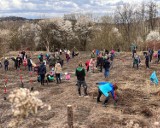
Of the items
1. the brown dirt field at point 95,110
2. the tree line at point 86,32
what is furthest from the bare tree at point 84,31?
the brown dirt field at point 95,110

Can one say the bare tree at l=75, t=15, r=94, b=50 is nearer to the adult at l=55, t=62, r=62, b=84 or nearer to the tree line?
the tree line

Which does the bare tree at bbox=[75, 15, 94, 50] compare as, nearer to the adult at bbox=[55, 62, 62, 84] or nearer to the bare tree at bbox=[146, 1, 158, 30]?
the bare tree at bbox=[146, 1, 158, 30]

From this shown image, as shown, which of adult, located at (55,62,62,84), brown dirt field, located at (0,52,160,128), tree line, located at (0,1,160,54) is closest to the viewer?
brown dirt field, located at (0,52,160,128)

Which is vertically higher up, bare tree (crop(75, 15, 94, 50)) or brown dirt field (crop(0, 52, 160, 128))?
bare tree (crop(75, 15, 94, 50))

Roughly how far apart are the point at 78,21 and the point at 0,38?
87.9 ft

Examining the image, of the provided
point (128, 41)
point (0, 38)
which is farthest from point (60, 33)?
point (0, 38)

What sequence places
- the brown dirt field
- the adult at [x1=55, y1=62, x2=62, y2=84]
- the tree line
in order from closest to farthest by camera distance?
the brown dirt field, the adult at [x1=55, y1=62, x2=62, y2=84], the tree line

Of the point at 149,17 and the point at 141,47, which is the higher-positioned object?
the point at 149,17

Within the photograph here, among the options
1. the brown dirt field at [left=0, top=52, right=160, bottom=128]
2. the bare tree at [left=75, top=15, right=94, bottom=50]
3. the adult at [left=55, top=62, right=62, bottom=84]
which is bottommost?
the brown dirt field at [left=0, top=52, right=160, bottom=128]

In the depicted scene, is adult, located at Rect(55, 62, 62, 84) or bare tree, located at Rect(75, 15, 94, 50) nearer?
adult, located at Rect(55, 62, 62, 84)

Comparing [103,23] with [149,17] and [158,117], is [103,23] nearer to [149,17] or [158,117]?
[149,17]

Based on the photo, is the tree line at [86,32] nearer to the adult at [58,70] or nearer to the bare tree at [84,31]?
the bare tree at [84,31]

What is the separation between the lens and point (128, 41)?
5738 centimetres

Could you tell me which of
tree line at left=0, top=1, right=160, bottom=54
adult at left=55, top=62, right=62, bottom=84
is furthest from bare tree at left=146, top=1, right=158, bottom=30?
adult at left=55, top=62, right=62, bottom=84
